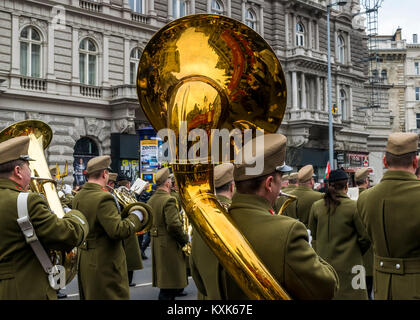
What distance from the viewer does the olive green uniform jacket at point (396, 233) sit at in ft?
11.2

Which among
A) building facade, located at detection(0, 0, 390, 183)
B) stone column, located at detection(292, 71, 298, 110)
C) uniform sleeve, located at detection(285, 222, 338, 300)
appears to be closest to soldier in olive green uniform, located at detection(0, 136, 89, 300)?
uniform sleeve, located at detection(285, 222, 338, 300)

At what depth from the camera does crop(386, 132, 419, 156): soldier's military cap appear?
11.6 feet

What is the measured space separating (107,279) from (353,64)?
3211cm

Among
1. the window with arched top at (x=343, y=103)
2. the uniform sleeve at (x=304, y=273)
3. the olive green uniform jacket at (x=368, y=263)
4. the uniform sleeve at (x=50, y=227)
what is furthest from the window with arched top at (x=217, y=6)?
the uniform sleeve at (x=304, y=273)

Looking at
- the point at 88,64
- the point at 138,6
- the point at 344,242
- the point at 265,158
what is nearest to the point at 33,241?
the point at 265,158

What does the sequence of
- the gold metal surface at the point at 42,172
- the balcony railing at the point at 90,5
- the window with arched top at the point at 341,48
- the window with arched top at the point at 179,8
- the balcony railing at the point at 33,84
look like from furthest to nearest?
the window with arched top at the point at 341,48, the window with arched top at the point at 179,8, the balcony railing at the point at 90,5, the balcony railing at the point at 33,84, the gold metal surface at the point at 42,172

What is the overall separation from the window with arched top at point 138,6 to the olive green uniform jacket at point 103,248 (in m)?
17.9

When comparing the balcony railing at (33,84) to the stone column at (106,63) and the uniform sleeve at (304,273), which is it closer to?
the stone column at (106,63)

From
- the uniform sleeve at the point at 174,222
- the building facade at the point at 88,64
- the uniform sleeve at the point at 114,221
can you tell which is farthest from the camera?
the building facade at the point at 88,64

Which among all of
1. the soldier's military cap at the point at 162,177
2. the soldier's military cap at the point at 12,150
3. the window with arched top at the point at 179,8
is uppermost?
the window with arched top at the point at 179,8

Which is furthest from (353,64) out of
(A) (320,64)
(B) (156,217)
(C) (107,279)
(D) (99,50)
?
(C) (107,279)

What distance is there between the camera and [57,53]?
1872 centimetres

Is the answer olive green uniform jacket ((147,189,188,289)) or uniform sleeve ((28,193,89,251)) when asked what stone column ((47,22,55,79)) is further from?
uniform sleeve ((28,193,89,251))
